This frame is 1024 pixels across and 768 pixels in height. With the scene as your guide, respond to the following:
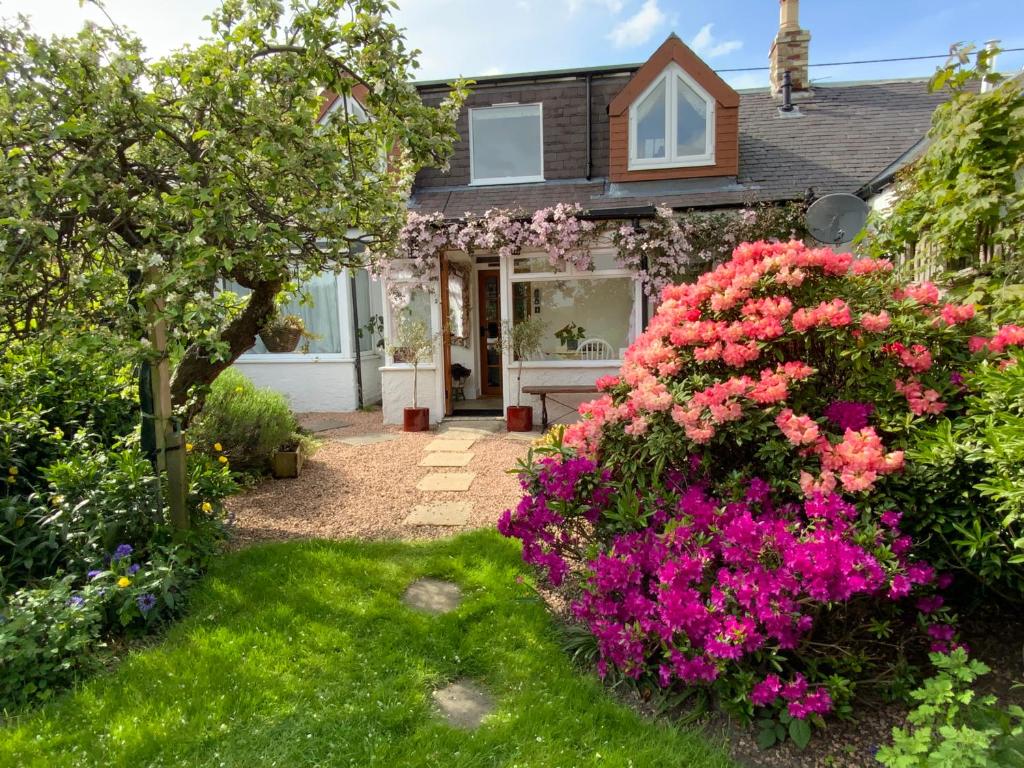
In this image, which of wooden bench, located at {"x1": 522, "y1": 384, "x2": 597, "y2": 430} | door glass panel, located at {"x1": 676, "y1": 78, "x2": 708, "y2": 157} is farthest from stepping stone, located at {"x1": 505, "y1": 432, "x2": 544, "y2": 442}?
door glass panel, located at {"x1": 676, "y1": 78, "x2": 708, "y2": 157}

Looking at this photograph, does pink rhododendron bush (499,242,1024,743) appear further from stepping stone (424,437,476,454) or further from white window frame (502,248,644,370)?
white window frame (502,248,644,370)

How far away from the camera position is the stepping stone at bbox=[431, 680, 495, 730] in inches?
90.1

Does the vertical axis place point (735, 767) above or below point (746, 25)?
below

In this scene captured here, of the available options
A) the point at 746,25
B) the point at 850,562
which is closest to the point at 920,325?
the point at 850,562

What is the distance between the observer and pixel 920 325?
248 centimetres

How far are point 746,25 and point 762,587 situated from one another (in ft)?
41.6

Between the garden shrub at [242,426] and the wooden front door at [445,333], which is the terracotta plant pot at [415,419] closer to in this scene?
the wooden front door at [445,333]

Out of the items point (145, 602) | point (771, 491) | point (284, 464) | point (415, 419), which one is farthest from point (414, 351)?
point (771, 491)

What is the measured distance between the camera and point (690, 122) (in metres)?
8.76

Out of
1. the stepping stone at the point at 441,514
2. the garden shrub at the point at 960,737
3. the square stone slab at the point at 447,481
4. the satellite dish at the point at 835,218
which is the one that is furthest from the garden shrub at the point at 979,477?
the satellite dish at the point at 835,218

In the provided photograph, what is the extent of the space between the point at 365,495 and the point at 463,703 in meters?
3.05

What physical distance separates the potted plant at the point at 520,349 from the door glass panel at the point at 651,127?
3.33m

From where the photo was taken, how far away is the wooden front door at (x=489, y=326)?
33.9 ft

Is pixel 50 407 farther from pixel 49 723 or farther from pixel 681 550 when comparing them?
pixel 681 550
